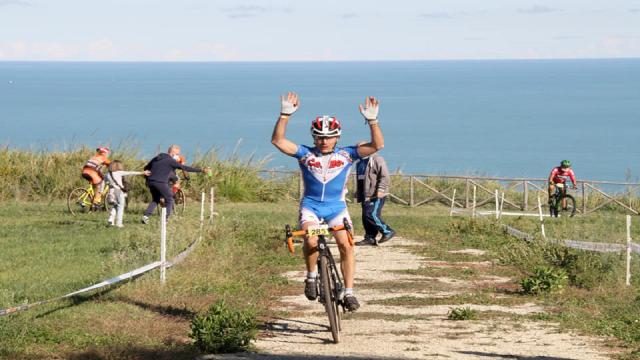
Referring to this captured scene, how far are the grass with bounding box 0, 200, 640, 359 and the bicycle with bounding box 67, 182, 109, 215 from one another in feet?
7.58

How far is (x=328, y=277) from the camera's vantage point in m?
10.6

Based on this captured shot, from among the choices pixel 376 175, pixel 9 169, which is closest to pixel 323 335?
pixel 376 175

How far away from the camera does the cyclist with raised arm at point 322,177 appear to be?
10.9 m

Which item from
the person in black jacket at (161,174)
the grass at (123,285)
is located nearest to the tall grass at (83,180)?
the grass at (123,285)

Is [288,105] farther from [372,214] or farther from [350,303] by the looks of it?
[372,214]

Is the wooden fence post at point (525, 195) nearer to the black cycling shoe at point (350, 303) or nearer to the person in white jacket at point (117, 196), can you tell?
the person in white jacket at point (117, 196)

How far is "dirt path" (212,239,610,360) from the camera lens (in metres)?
9.93

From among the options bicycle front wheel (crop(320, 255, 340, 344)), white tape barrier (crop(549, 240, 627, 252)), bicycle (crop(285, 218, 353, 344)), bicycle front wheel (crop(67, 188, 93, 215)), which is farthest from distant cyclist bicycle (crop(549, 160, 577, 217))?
bicycle front wheel (crop(320, 255, 340, 344))

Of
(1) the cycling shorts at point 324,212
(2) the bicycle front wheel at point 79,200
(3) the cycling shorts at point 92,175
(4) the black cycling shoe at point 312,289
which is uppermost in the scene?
(3) the cycling shorts at point 92,175

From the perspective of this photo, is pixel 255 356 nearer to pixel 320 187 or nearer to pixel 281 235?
pixel 320 187

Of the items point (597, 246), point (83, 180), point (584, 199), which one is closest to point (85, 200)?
point (83, 180)

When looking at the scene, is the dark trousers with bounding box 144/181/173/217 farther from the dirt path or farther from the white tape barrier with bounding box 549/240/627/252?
the white tape barrier with bounding box 549/240/627/252

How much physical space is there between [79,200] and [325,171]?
15564 mm

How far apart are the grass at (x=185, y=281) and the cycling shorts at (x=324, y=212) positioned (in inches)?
60.9
